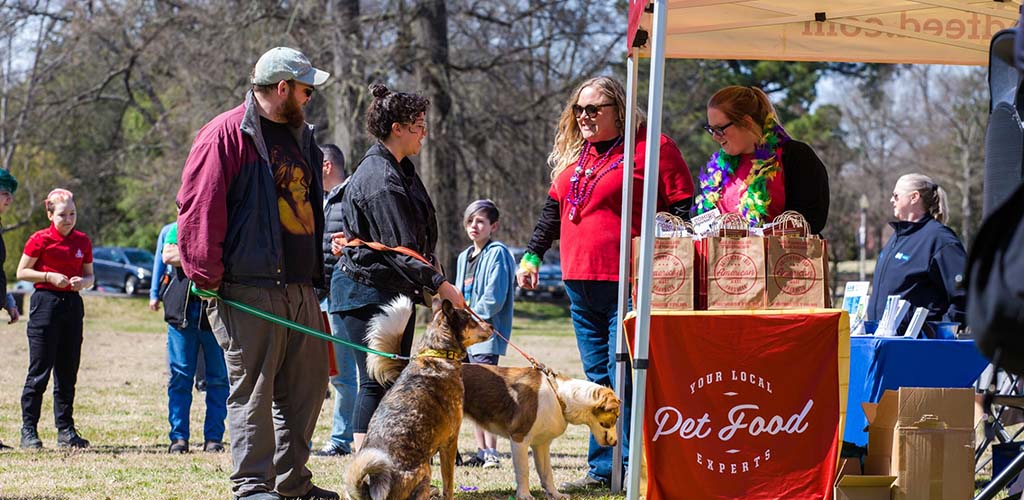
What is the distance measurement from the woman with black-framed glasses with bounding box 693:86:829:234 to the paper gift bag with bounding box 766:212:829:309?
0.44m

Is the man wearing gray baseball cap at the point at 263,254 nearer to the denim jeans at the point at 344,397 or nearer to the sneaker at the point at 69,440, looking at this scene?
the denim jeans at the point at 344,397

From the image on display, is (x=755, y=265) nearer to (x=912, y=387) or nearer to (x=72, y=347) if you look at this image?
(x=912, y=387)

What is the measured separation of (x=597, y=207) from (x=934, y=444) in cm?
188

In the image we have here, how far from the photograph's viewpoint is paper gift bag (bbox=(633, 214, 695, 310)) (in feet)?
14.9

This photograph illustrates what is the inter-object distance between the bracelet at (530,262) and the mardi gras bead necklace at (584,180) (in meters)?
0.33

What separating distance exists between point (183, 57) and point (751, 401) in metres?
18.7

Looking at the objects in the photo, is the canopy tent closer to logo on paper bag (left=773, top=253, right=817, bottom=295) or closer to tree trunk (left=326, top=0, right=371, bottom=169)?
logo on paper bag (left=773, top=253, right=817, bottom=295)

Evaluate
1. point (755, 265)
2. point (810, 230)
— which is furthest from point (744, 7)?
point (755, 265)

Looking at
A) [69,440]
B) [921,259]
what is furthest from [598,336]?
[69,440]

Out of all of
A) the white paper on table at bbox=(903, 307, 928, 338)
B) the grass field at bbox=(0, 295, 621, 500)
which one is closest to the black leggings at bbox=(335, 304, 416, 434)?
the grass field at bbox=(0, 295, 621, 500)

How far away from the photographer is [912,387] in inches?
181

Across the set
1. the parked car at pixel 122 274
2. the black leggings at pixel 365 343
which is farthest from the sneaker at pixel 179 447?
the parked car at pixel 122 274

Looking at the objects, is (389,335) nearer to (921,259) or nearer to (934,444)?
(934,444)

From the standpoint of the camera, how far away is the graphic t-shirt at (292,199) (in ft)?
15.9
